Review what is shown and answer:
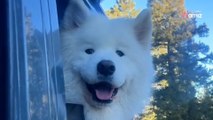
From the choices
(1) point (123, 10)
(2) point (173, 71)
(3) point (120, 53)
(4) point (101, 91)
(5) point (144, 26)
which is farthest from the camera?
(2) point (173, 71)

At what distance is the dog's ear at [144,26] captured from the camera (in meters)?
2.41

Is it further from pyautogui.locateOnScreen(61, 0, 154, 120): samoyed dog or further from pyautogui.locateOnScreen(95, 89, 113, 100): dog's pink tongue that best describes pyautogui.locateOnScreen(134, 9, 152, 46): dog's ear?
pyautogui.locateOnScreen(95, 89, 113, 100): dog's pink tongue

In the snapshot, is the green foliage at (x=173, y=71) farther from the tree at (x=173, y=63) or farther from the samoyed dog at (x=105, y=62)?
the samoyed dog at (x=105, y=62)

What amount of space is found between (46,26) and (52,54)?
0.28ft

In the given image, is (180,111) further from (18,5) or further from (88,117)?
(18,5)

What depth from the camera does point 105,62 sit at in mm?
2023

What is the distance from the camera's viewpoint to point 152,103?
287 cm

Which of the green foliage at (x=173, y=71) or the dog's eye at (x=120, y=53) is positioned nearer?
the dog's eye at (x=120, y=53)

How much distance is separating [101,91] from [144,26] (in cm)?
58

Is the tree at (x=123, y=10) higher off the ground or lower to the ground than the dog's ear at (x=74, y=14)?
higher

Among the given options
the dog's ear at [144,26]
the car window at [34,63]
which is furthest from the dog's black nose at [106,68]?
the car window at [34,63]

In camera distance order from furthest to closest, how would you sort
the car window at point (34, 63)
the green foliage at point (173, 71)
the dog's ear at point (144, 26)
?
1. the green foliage at point (173, 71)
2. the dog's ear at point (144, 26)
3. the car window at point (34, 63)

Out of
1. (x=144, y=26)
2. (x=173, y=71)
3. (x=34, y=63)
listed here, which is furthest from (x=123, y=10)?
(x=34, y=63)

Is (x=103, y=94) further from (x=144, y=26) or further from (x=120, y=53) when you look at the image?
(x=144, y=26)
